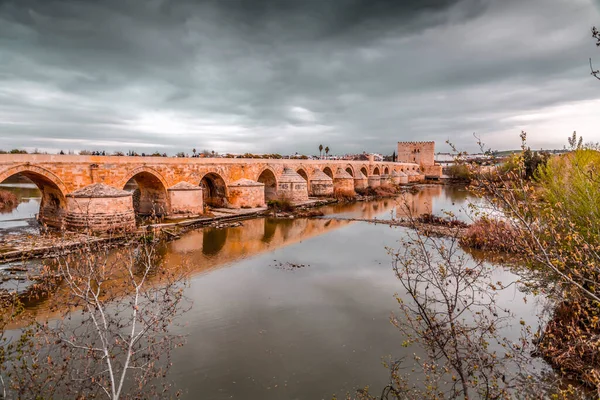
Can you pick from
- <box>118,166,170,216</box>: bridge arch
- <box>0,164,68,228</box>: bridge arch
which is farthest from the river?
<box>118,166,170,216</box>: bridge arch

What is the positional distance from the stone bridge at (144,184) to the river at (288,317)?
2696 mm

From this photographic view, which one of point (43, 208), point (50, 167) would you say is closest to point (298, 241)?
point (50, 167)

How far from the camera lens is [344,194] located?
29156 mm

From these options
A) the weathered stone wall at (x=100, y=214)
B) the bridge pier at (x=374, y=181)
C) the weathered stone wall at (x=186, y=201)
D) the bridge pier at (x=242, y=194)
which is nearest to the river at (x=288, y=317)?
the weathered stone wall at (x=100, y=214)

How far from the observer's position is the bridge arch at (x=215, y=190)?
21.9m

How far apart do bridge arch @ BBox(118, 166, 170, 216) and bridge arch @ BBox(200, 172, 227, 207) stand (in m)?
3.72

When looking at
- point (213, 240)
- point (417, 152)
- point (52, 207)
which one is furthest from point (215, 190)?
point (417, 152)

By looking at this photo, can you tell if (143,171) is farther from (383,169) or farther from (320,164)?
(383,169)

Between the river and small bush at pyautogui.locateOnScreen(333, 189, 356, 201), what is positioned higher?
small bush at pyautogui.locateOnScreen(333, 189, 356, 201)

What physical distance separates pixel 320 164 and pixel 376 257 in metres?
20.0

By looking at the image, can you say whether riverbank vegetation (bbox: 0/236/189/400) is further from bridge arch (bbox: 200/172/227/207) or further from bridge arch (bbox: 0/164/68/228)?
bridge arch (bbox: 200/172/227/207)

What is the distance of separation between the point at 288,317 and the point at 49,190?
12.7 meters

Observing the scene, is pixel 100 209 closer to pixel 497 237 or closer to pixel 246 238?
pixel 246 238

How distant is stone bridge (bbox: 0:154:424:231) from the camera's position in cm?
1337
